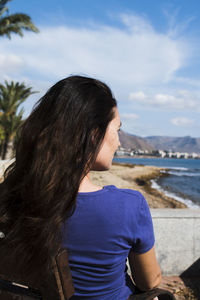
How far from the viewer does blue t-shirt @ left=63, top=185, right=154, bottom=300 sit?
43.6 inches

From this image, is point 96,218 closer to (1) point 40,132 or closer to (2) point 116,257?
A: (2) point 116,257

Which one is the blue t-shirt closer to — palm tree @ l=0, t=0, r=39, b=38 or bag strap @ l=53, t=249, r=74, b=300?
bag strap @ l=53, t=249, r=74, b=300

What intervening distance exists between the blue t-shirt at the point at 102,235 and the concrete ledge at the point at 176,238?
2454mm

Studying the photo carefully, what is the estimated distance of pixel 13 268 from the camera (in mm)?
1114

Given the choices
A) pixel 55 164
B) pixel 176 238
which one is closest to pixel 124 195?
pixel 55 164

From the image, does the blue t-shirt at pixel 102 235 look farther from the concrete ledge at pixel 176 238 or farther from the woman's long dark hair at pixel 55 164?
the concrete ledge at pixel 176 238

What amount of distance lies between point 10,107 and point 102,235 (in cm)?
2269

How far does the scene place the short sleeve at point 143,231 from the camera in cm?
115

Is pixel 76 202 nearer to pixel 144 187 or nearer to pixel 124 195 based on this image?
pixel 124 195

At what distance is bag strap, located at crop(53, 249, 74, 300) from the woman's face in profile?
40cm

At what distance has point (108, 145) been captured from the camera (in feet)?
4.08

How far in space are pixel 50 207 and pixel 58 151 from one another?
230 mm

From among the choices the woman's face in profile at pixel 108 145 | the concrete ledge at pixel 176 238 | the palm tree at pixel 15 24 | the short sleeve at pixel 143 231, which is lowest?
the concrete ledge at pixel 176 238

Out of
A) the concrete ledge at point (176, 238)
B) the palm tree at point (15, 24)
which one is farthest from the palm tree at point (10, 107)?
the concrete ledge at point (176, 238)
